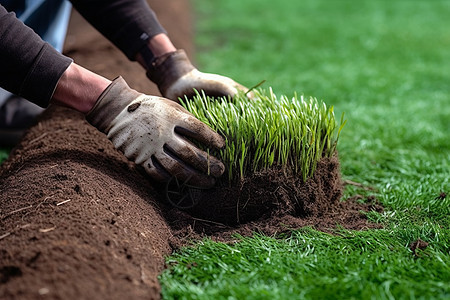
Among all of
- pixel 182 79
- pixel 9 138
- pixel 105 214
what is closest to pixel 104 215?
pixel 105 214

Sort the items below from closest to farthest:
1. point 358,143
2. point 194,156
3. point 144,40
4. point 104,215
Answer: point 104,215 < point 194,156 < point 144,40 < point 358,143

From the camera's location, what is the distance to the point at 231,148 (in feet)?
8.12

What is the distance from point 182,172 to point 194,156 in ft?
0.32

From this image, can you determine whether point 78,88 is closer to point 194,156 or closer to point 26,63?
point 26,63

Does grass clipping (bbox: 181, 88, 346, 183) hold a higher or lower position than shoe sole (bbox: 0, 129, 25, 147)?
higher

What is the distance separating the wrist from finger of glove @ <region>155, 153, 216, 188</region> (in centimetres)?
43

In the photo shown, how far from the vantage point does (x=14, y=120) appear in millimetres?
4184

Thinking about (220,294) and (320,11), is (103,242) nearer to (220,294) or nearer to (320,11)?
(220,294)

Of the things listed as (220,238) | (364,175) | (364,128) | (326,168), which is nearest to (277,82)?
(364,128)

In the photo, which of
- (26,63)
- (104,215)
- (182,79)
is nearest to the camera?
(104,215)

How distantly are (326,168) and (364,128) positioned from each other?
178cm

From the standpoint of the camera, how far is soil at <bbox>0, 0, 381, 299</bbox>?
1.76 m

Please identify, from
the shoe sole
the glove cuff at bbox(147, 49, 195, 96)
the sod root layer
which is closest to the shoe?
the shoe sole

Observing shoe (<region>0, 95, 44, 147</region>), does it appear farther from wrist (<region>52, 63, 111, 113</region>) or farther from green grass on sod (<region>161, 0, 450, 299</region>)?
green grass on sod (<region>161, 0, 450, 299</region>)
